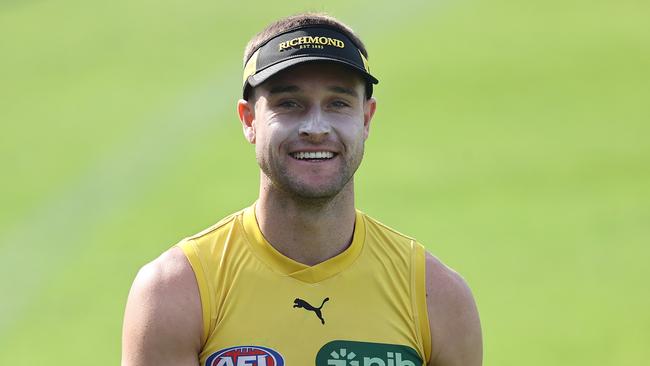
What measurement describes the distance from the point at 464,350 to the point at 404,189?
7.06 m

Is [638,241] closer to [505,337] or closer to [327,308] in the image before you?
[505,337]

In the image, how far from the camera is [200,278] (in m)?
3.74

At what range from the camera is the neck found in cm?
386

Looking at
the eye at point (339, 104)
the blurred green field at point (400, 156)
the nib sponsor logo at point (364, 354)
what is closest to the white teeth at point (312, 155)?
the eye at point (339, 104)

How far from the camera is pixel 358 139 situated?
149 inches

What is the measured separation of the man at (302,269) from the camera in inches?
146

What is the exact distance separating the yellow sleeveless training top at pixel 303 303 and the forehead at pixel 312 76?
1.45 ft

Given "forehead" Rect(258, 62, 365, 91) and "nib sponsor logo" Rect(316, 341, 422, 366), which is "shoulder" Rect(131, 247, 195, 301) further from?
"forehead" Rect(258, 62, 365, 91)

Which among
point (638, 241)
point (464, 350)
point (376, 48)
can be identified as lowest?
point (464, 350)

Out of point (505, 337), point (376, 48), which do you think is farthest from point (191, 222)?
point (376, 48)

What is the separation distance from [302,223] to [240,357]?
1.44 ft

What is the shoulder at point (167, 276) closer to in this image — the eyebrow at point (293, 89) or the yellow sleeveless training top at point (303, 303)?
the yellow sleeveless training top at point (303, 303)

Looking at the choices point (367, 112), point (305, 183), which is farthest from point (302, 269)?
point (367, 112)

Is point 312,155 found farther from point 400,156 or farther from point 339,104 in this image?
point 400,156
